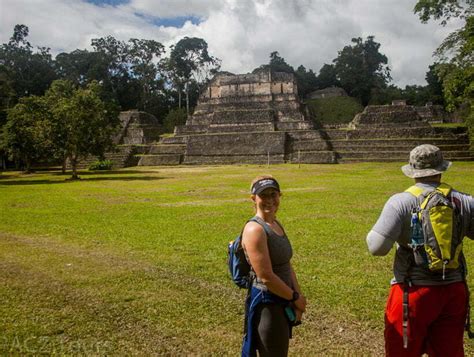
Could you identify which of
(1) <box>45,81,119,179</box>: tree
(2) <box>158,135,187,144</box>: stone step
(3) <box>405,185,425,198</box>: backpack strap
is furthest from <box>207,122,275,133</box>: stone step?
(3) <box>405,185,425,198</box>: backpack strap

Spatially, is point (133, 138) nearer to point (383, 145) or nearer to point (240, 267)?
point (383, 145)

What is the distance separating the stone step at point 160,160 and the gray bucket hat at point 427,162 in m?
33.0

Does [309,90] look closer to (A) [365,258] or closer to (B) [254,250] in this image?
(A) [365,258]

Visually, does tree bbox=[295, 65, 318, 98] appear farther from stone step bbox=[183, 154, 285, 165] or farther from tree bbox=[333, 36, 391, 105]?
stone step bbox=[183, 154, 285, 165]

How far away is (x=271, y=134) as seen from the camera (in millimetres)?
35281

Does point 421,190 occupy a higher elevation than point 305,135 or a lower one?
lower

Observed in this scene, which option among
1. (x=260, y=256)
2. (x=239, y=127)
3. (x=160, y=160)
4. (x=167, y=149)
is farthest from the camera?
(x=239, y=127)

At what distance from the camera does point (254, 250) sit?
8.30ft

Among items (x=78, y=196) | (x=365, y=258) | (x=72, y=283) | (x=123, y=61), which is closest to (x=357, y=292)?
(x=365, y=258)

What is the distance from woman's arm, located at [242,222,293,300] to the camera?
8.29 ft

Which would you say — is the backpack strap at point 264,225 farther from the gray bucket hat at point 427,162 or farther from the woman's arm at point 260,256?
the gray bucket hat at point 427,162

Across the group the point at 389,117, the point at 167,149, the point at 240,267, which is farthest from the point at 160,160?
the point at 240,267

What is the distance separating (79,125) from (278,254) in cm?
2229

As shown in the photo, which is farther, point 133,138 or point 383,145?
point 133,138
